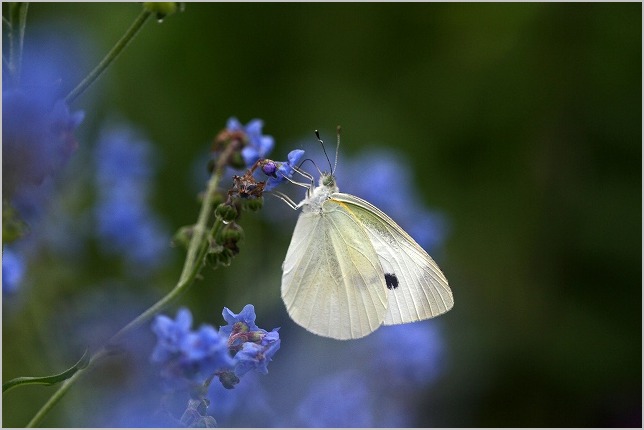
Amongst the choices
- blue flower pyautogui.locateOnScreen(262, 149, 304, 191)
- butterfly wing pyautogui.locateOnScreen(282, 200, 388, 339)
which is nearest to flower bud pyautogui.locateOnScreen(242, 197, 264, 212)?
blue flower pyautogui.locateOnScreen(262, 149, 304, 191)

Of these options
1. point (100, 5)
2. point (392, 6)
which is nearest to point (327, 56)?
point (392, 6)

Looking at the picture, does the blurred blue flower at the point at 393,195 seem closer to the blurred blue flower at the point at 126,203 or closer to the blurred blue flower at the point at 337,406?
the blurred blue flower at the point at 337,406

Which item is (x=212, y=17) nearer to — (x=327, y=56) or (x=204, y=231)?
(x=327, y=56)

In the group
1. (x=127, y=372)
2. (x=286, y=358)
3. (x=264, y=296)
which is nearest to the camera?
(x=127, y=372)

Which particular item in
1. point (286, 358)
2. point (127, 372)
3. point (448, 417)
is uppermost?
point (127, 372)

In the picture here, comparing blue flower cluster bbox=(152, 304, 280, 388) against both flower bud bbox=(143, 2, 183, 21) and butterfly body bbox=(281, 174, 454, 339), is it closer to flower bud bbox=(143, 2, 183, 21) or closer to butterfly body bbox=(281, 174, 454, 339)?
flower bud bbox=(143, 2, 183, 21)

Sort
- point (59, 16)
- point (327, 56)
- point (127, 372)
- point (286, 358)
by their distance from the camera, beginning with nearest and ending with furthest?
point (127, 372) → point (286, 358) → point (59, 16) → point (327, 56)

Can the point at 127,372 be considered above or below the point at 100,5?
below
